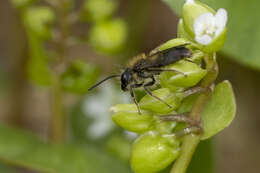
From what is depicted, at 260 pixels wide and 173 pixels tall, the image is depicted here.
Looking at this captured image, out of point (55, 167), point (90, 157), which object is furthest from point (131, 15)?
point (55, 167)

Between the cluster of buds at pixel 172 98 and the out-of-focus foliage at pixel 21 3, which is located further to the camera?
the out-of-focus foliage at pixel 21 3

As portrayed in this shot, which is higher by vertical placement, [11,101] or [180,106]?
[180,106]

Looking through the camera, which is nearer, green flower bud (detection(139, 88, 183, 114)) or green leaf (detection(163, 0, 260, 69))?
green flower bud (detection(139, 88, 183, 114))

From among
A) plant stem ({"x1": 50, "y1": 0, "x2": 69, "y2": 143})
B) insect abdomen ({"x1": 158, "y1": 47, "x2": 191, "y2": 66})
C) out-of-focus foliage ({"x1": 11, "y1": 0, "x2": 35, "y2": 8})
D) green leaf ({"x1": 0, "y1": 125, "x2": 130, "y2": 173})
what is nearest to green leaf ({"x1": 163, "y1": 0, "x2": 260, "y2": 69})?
insect abdomen ({"x1": 158, "y1": 47, "x2": 191, "y2": 66})

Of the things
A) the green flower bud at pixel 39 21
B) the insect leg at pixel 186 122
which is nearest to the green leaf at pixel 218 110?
the insect leg at pixel 186 122

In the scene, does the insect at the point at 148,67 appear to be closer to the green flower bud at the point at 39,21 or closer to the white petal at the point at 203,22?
the white petal at the point at 203,22

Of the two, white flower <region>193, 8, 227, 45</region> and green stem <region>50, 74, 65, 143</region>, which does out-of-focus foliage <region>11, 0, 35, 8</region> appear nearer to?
green stem <region>50, 74, 65, 143</region>

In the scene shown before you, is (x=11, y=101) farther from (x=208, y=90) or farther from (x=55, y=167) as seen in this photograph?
Result: (x=208, y=90)
